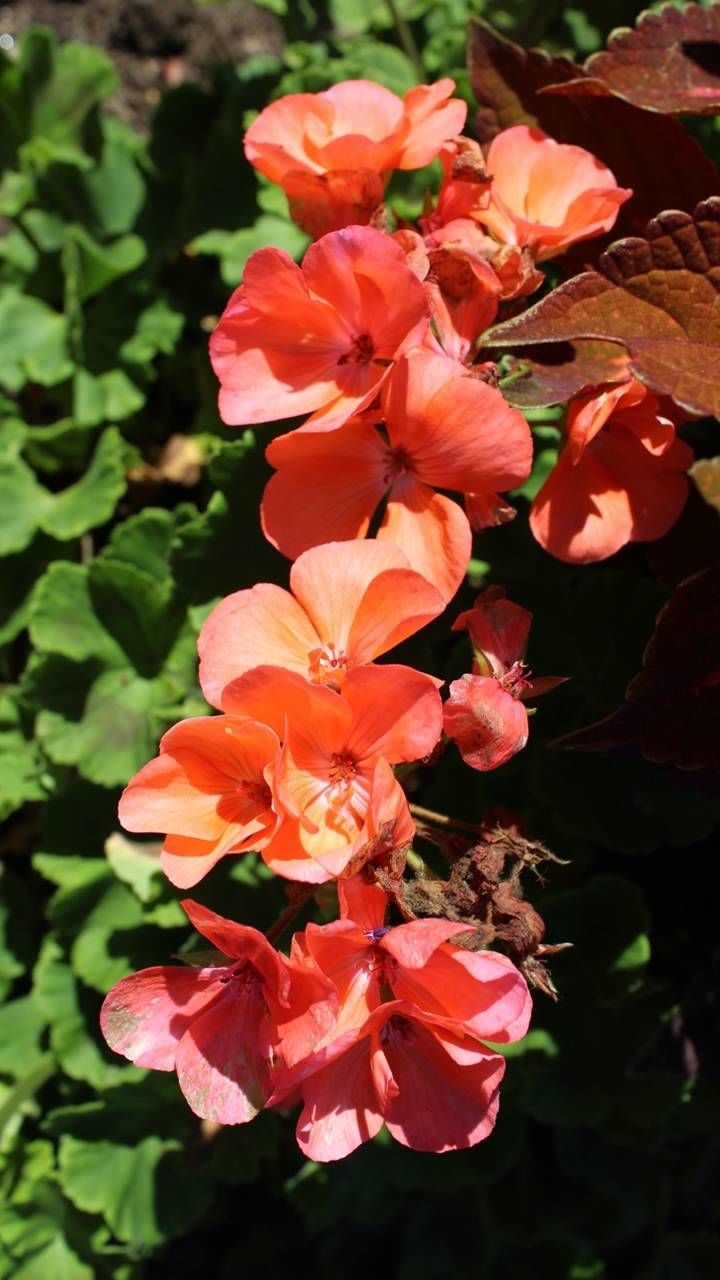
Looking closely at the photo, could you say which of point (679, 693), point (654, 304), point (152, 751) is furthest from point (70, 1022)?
point (654, 304)

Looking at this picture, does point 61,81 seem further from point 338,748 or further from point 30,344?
point 338,748

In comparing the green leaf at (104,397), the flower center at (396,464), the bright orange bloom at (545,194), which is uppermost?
the bright orange bloom at (545,194)

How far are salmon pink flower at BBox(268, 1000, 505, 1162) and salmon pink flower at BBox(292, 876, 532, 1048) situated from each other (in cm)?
3

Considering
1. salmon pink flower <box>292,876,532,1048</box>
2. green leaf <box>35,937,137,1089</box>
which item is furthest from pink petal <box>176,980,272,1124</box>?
green leaf <box>35,937,137,1089</box>

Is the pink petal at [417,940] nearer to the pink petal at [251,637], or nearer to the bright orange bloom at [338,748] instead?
the bright orange bloom at [338,748]

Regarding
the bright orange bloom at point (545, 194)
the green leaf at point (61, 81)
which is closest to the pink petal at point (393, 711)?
the bright orange bloom at point (545, 194)

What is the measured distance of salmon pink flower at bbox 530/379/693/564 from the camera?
1.55 m

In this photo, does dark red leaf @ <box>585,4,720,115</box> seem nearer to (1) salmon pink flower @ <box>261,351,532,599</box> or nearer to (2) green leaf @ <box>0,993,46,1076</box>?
(1) salmon pink flower @ <box>261,351,532,599</box>

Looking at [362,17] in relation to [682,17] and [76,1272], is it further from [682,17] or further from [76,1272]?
[76,1272]

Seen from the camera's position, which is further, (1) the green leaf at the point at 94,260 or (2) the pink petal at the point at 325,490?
(1) the green leaf at the point at 94,260

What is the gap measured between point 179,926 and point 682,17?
1.89 m

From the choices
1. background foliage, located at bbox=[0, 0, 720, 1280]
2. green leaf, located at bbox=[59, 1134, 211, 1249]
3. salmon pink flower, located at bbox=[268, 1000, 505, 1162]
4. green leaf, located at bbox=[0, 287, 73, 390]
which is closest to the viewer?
salmon pink flower, located at bbox=[268, 1000, 505, 1162]

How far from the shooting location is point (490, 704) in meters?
1.31

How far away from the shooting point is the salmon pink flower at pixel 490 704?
131cm
